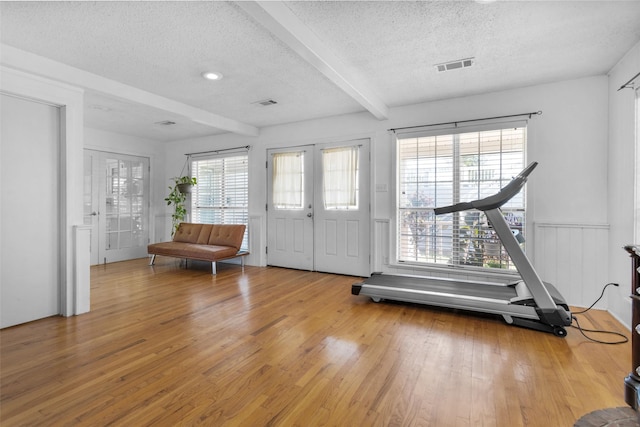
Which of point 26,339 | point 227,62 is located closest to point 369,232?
point 227,62

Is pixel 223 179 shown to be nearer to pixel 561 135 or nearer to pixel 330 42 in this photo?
pixel 330 42

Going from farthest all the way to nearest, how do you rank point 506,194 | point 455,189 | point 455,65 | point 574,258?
point 455,189 < point 574,258 < point 455,65 < point 506,194

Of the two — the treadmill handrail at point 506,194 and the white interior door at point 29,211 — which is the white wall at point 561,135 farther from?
the white interior door at point 29,211

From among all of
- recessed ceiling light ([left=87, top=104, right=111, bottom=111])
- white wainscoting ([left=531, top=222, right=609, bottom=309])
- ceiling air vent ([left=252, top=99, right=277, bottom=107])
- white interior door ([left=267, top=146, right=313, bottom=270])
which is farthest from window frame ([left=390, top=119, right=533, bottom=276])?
recessed ceiling light ([left=87, top=104, right=111, bottom=111])

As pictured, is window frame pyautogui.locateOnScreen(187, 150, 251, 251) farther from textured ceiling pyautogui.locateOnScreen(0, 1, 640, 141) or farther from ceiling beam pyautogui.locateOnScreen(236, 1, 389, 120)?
ceiling beam pyautogui.locateOnScreen(236, 1, 389, 120)

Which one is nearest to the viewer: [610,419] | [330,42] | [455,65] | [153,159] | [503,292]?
[610,419]

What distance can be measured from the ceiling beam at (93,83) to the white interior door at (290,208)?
4.20 feet

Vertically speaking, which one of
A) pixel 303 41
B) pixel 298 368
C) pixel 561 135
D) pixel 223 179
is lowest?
pixel 298 368

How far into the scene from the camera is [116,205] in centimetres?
602

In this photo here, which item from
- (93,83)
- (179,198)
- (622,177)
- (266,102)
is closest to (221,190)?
(179,198)

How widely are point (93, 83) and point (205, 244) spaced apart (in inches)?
123

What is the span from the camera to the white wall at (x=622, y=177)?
2.76 m

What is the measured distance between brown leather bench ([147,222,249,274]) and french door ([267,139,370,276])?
626 millimetres

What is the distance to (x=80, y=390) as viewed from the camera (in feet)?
5.93
